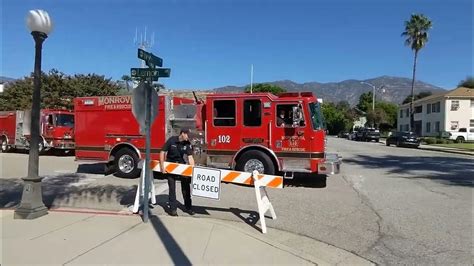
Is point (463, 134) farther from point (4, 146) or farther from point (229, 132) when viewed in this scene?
point (229, 132)

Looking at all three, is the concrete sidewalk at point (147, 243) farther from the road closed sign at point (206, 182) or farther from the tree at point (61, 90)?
the tree at point (61, 90)

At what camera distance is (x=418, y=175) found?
16547 mm

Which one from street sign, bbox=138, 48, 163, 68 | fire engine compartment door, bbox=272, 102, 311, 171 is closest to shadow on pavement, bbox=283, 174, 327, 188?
fire engine compartment door, bbox=272, 102, 311, 171

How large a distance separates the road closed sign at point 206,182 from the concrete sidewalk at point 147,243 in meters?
0.53

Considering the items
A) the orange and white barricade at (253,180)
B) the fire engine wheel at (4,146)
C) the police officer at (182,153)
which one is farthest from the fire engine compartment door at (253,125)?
the fire engine wheel at (4,146)

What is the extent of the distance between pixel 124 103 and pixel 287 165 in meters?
5.68

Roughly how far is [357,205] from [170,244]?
5248mm

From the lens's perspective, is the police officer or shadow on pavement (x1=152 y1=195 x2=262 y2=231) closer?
shadow on pavement (x1=152 y1=195 x2=262 y2=231)

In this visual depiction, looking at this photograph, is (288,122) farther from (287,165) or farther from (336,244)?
(336,244)

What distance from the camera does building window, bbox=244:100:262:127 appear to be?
1338 cm

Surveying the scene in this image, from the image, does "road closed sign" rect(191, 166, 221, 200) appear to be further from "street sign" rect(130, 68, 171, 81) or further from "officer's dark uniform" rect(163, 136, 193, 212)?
"street sign" rect(130, 68, 171, 81)

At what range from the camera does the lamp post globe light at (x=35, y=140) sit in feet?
27.0

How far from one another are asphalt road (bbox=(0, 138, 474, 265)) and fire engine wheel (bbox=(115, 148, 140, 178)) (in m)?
0.33

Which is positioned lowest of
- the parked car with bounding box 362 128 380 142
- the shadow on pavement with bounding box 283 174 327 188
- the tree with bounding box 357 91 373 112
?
the shadow on pavement with bounding box 283 174 327 188
